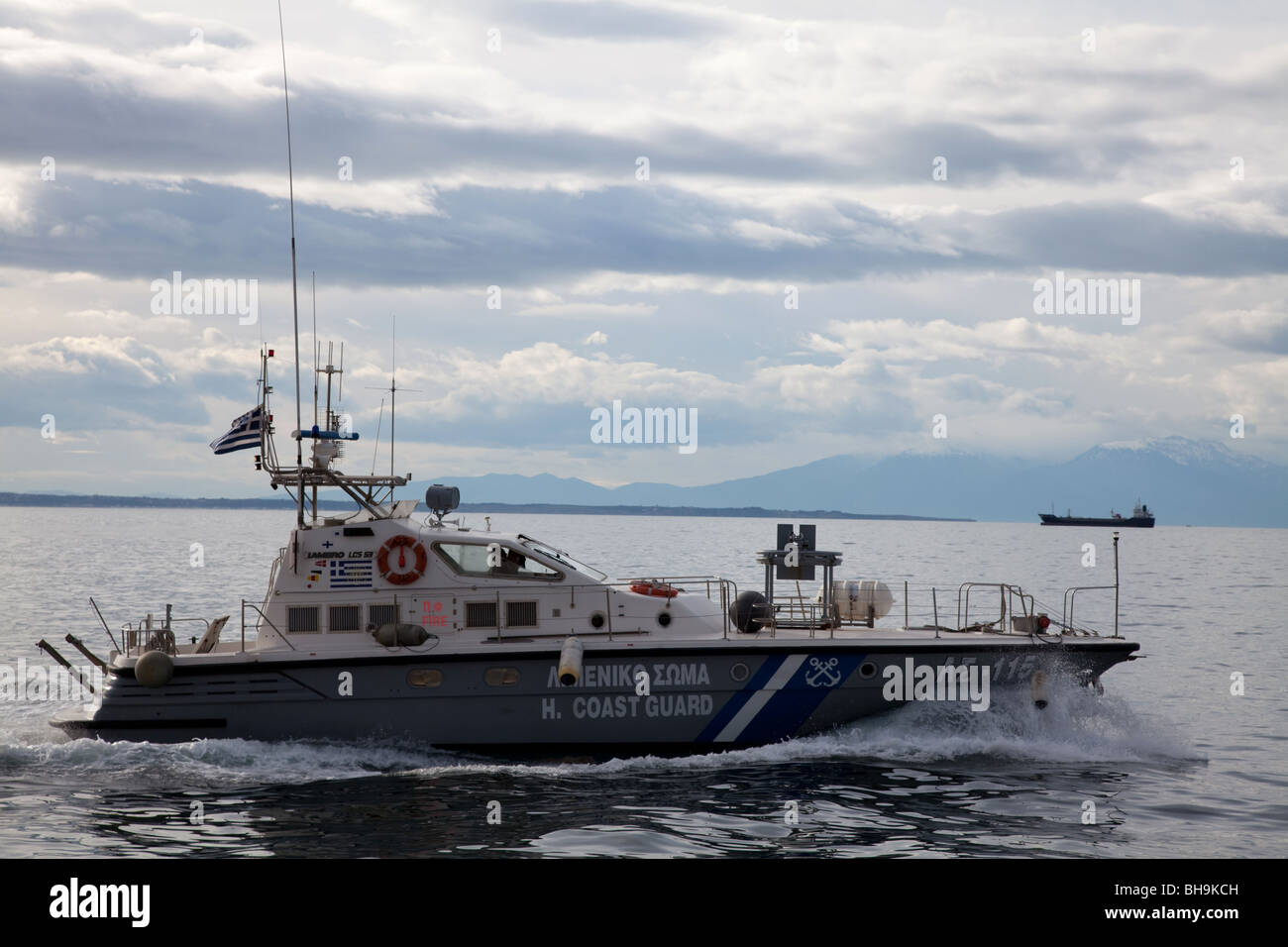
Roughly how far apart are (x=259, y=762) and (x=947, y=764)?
28.0 ft

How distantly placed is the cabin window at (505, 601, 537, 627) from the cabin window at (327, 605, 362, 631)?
1943mm

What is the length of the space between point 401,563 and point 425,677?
1.53m

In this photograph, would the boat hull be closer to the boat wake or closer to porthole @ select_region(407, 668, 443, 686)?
porthole @ select_region(407, 668, 443, 686)

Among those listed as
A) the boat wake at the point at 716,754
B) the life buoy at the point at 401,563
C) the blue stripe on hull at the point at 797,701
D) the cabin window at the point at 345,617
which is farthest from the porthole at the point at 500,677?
the blue stripe on hull at the point at 797,701

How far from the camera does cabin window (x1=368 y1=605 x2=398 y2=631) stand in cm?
1459

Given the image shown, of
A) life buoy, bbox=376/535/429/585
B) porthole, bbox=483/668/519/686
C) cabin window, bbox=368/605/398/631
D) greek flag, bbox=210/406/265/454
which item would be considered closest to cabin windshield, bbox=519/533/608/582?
life buoy, bbox=376/535/429/585

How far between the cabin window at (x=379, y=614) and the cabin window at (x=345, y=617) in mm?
133

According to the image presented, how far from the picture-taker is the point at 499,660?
46.5 feet

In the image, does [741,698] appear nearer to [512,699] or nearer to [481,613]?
[512,699]

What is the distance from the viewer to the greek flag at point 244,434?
14.8 m

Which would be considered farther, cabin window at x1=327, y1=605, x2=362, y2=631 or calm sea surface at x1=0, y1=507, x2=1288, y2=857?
cabin window at x1=327, y1=605, x2=362, y2=631

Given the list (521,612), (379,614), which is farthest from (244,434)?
(521,612)
